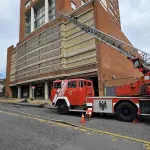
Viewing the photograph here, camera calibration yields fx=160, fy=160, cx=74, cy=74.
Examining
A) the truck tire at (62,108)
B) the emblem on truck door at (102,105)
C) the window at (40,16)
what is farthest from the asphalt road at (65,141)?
the window at (40,16)

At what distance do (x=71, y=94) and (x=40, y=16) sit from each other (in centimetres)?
3603

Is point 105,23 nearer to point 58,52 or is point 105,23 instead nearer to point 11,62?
point 58,52

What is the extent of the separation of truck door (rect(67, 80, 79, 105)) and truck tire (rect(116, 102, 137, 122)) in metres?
3.07

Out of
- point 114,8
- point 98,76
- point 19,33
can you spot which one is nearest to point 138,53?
point 98,76

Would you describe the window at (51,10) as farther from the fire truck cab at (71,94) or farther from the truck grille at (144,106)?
the truck grille at (144,106)

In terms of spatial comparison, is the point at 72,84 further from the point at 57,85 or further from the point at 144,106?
the point at 144,106

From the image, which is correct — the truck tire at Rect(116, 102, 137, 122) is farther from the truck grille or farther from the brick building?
the brick building

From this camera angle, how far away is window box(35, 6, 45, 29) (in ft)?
135

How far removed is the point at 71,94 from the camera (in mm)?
11445

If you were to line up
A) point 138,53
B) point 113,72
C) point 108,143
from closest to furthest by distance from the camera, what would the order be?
1. point 108,143
2. point 138,53
3. point 113,72

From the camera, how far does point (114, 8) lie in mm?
61531

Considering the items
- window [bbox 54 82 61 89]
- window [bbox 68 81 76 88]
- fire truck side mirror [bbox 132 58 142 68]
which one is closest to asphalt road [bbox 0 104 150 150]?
window [bbox 68 81 76 88]

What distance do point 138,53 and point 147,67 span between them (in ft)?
5.63

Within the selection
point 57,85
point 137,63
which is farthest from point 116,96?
point 57,85
